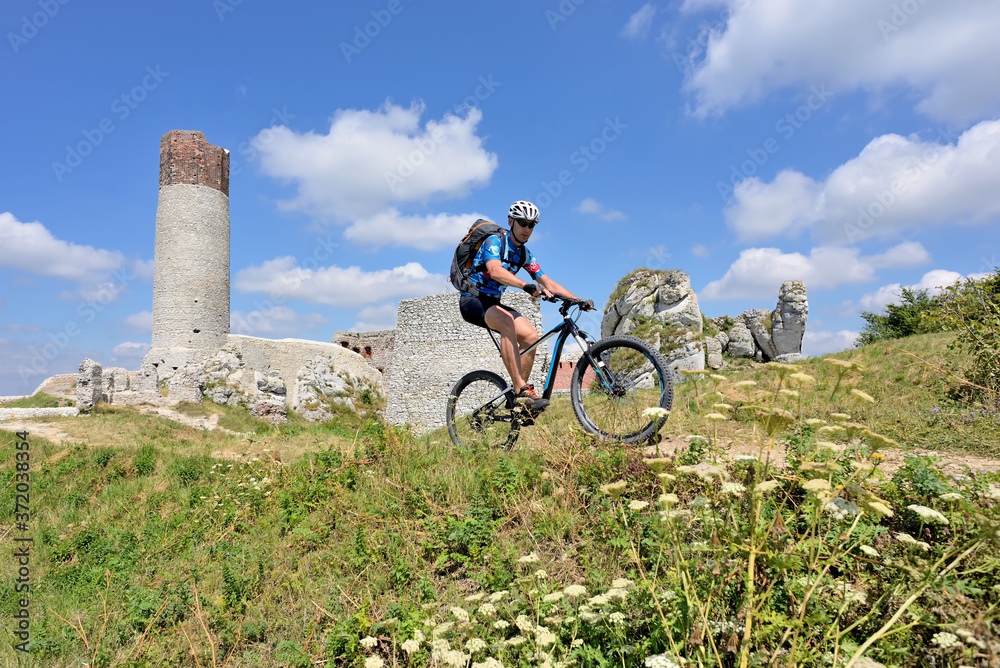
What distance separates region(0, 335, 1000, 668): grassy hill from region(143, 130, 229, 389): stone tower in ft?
65.8

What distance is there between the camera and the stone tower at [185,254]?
24.3 m

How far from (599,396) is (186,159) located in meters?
27.4

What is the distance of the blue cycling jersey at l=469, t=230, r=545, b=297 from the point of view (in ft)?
14.8

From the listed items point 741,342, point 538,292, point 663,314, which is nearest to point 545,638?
point 538,292

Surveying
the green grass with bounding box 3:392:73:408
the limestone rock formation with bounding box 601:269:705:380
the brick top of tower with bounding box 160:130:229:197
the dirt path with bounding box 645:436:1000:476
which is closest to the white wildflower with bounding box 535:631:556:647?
the dirt path with bounding box 645:436:1000:476

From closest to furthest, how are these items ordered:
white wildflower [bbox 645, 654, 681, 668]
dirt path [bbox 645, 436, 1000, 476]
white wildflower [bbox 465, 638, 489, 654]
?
1. white wildflower [bbox 645, 654, 681, 668]
2. white wildflower [bbox 465, 638, 489, 654]
3. dirt path [bbox 645, 436, 1000, 476]

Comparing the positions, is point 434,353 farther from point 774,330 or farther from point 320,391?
point 774,330

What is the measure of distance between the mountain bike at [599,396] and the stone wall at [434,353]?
13686mm

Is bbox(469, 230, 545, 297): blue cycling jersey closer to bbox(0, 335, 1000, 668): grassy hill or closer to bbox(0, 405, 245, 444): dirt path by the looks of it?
bbox(0, 335, 1000, 668): grassy hill

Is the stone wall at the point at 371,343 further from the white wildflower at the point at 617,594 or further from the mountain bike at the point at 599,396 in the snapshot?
the white wildflower at the point at 617,594

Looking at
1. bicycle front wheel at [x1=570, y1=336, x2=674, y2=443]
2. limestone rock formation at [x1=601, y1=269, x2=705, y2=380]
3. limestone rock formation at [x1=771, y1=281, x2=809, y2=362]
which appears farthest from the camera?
limestone rock formation at [x1=771, y1=281, x2=809, y2=362]

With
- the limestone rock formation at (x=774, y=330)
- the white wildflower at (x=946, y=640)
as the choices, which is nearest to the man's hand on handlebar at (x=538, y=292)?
the white wildflower at (x=946, y=640)

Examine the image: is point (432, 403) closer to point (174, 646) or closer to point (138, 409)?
point (138, 409)

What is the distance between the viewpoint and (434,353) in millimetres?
19906
